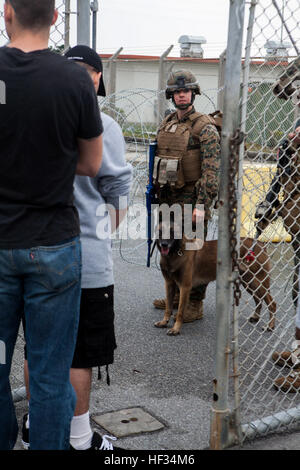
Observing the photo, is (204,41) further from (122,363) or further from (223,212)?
(223,212)

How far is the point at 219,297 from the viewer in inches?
112

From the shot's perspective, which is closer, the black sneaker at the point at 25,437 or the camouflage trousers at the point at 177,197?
the black sneaker at the point at 25,437

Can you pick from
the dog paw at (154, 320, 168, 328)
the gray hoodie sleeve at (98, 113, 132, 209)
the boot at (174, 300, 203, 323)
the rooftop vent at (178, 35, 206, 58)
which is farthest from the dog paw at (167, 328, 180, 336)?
the rooftop vent at (178, 35, 206, 58)

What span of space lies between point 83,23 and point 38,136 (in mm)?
1412

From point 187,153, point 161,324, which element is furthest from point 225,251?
point 161,324

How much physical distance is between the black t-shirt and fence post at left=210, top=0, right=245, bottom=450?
2.67ft

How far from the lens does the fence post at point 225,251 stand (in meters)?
2.63

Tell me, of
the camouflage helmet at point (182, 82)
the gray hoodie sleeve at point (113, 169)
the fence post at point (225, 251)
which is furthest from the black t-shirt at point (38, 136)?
the camouflage helmet at point (182, 82)

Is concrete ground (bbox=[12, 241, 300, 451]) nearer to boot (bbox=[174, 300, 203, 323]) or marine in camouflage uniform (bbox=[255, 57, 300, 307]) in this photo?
boot (bbox=[174, 300, 203, 323])

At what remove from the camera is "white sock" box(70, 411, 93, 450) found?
2801 millimetres

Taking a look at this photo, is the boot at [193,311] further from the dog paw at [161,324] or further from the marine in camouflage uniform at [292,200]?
the marine in camouflage uniform at [292,200]

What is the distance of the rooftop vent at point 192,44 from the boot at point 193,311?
9.94 m

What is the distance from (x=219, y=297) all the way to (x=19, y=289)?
1071 millimetres

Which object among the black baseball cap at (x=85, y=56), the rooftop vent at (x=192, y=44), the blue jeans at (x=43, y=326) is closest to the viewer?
the blue jeans at (x=43, y=326)
